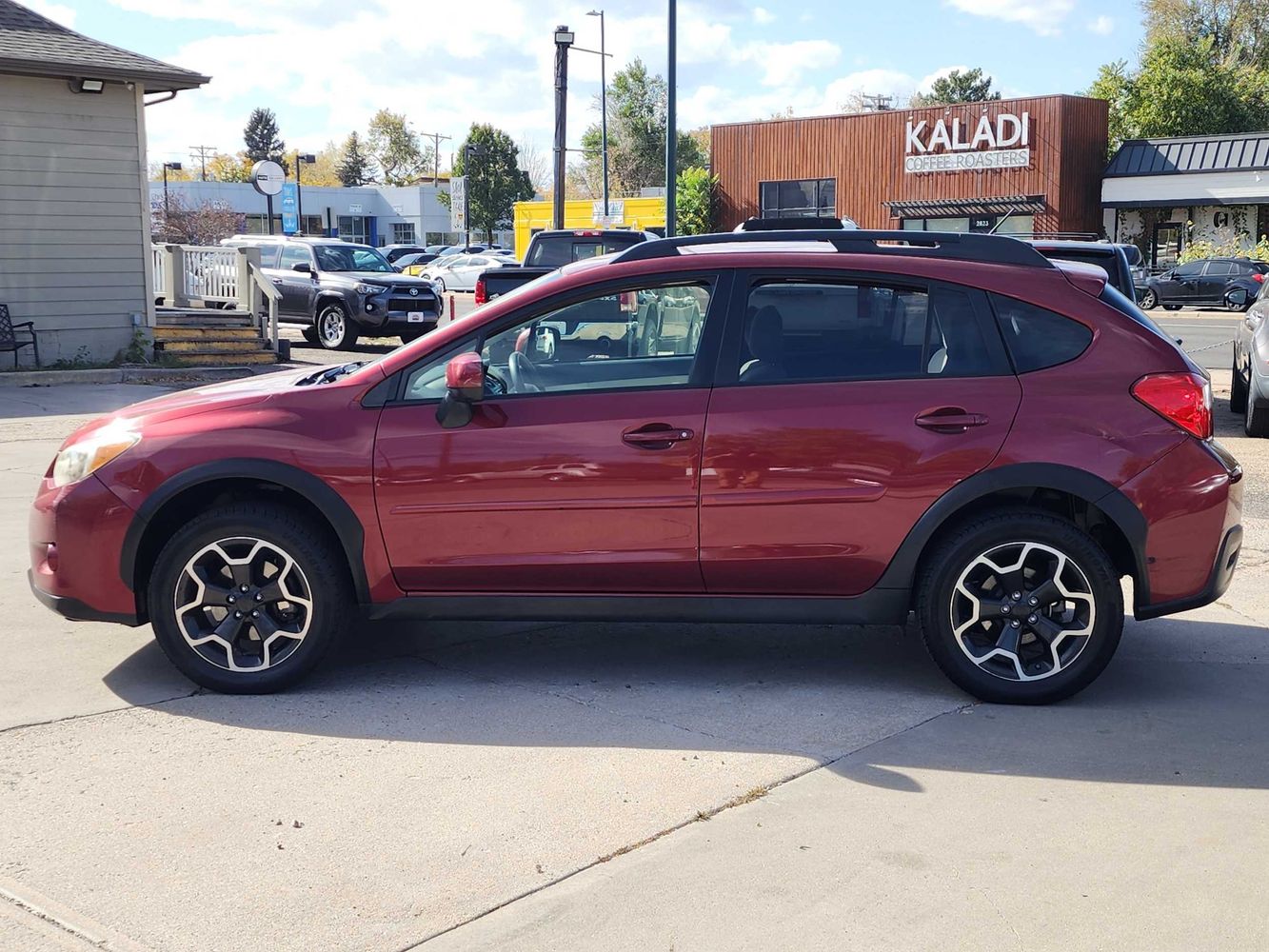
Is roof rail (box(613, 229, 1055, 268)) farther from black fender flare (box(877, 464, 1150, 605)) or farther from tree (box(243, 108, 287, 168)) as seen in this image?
tree (box(243, 108, 287, 168))

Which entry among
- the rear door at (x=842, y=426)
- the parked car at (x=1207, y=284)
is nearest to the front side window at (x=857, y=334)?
the rear door at (x=842, y=426)

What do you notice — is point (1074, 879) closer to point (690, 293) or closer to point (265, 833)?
point (265, 833)

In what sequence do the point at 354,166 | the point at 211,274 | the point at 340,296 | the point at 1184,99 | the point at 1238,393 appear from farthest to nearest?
the point at 354,166 → the point at 1184,99 → the point at 340,296 → the point at 211,274 → the point at 1238,393

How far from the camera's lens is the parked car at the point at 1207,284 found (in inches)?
1286

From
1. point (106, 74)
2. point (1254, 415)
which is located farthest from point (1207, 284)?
point (106, 74)

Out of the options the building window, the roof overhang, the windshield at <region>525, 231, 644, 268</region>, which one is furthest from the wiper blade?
the building window

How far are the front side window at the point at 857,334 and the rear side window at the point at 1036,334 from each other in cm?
10

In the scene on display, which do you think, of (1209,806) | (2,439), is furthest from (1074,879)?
(2,439)

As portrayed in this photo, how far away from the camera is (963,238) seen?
529cm

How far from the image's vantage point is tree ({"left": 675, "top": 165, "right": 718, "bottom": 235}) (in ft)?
162

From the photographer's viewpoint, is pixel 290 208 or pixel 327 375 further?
pixel 290 208

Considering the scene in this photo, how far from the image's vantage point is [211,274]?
69.2ft

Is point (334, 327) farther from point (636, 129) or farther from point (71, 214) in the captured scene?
point (636, 129)

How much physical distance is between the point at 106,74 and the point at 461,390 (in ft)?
47.2
